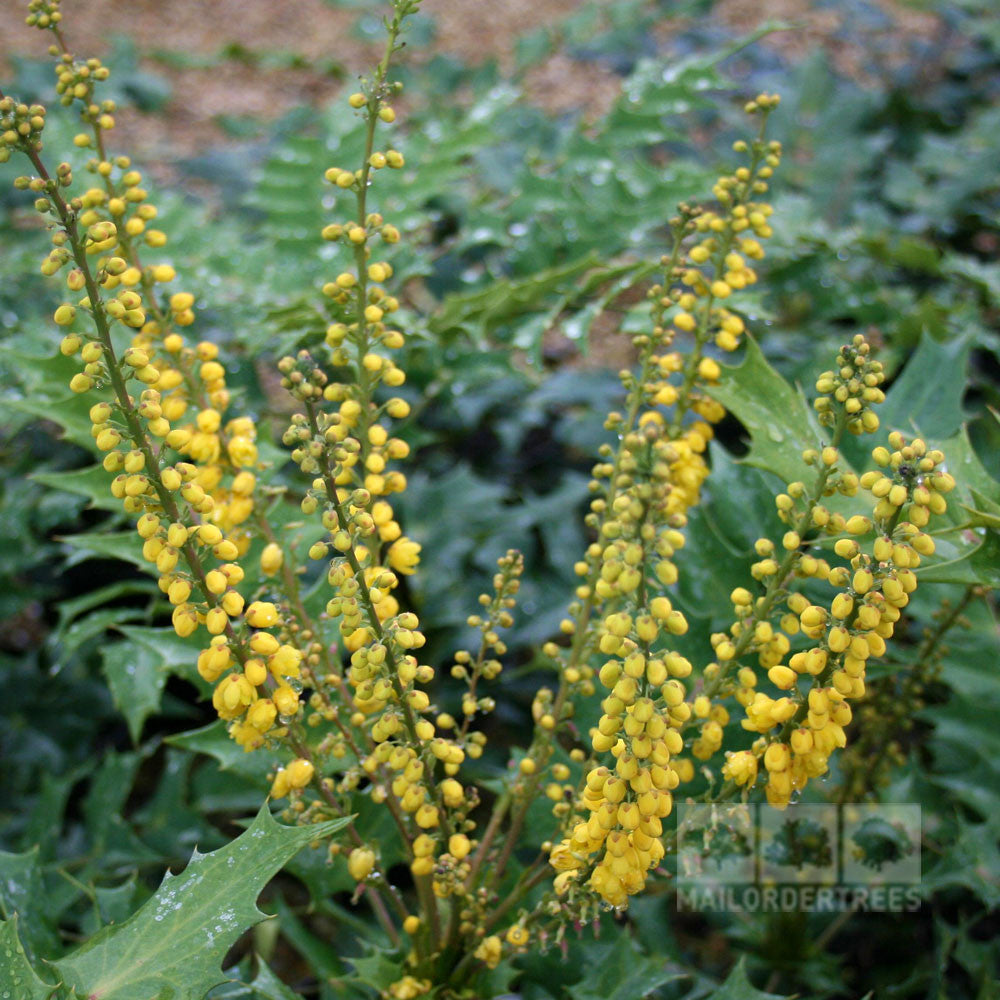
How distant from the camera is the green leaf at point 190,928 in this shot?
0.99 meters

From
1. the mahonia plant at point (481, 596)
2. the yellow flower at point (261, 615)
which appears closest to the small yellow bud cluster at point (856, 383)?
the mahonia plant at point (481, 596)

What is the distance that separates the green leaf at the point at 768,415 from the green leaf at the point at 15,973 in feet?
3.28

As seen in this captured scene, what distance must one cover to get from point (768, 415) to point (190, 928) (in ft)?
3.11

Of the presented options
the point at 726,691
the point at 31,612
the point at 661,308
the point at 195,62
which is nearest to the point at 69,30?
the point at 195,62

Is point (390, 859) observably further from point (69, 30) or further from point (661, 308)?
point (69, 30)

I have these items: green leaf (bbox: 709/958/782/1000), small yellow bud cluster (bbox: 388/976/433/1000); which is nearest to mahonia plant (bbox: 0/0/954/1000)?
small yellow bud cluster (bbox: 388/976/433/1000)

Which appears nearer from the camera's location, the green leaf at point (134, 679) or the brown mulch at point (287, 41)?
the green leaf at point (134, 679)

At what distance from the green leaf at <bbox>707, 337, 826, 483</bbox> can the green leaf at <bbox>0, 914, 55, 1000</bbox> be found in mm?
998

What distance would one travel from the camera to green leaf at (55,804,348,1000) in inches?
Answer: 39.0

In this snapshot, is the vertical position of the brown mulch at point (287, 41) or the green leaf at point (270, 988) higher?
the brown mulch at point (287, 41)

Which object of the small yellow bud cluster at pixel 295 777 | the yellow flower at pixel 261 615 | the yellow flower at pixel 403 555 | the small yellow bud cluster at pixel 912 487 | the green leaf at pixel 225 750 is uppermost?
the small yellow bud cluster at pixel 912 487

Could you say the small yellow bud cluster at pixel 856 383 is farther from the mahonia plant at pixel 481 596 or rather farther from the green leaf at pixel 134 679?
the green leaf at pixel 134 679

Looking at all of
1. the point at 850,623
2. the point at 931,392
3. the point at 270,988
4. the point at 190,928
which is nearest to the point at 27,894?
the point at 270,988

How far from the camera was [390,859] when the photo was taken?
138cm
